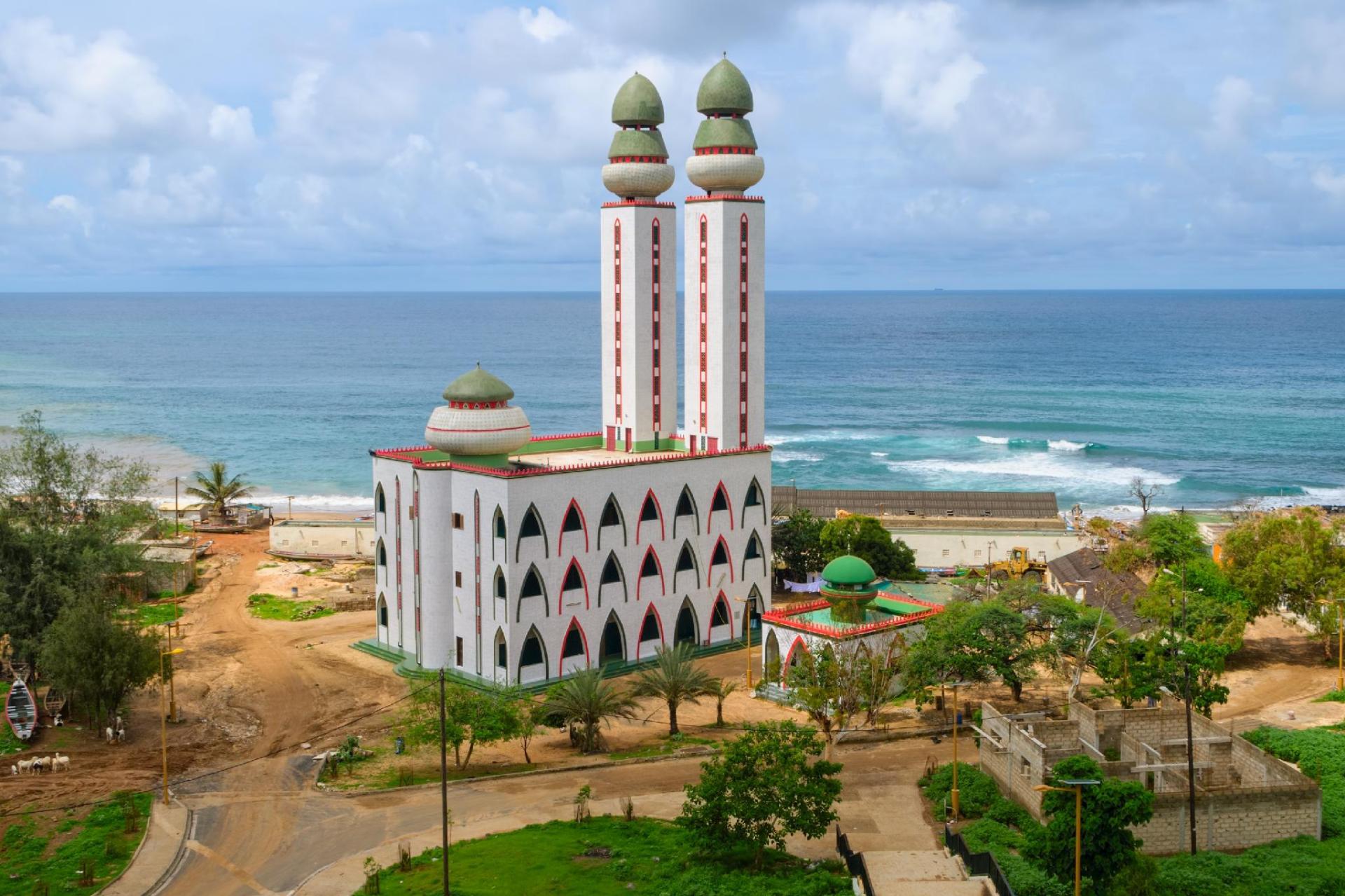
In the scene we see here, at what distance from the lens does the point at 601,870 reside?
34.2 m

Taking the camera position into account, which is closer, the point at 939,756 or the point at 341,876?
the point at 341,876

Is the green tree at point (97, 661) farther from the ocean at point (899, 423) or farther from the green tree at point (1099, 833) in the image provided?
the ocean at point (899, 423)

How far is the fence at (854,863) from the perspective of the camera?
32372 mm

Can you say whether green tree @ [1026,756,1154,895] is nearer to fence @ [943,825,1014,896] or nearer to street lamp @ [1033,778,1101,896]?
street lamp @ [1033,778,1101,896]

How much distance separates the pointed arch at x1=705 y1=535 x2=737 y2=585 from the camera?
5584cm

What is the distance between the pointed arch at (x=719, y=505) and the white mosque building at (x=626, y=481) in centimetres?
7

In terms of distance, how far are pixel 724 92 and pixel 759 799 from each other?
110ft

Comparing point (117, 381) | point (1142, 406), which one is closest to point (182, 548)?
point (1142, 406)

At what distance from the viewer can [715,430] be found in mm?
58094

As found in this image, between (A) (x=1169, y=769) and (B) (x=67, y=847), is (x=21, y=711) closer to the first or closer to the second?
(B) (x=67, y=847)

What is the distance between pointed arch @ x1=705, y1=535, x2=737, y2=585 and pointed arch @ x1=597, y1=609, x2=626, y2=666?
4.82 meters

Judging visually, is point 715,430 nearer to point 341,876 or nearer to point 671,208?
point 671,208

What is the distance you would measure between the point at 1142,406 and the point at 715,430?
10705 cm

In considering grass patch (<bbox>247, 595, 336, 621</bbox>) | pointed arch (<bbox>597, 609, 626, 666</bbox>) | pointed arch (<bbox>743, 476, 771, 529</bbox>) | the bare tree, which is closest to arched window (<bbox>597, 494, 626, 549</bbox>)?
pointed arch (<bbox>597, 609, 626, 666</bbox>)
